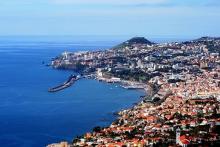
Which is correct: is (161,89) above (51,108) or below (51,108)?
above

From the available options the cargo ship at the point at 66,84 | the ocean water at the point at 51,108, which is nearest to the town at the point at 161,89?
the ocean water at the point at 51,108

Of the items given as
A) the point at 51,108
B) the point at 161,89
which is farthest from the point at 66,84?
the point at 51,108

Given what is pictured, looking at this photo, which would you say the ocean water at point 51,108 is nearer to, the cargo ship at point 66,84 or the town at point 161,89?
the cargo ship at point 66,84

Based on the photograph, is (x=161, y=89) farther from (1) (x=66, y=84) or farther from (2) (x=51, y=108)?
(1) (x=66, y=84)

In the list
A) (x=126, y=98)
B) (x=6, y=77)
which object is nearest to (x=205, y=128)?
(x=126, y=98)

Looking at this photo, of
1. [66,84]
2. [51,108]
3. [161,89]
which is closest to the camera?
[51,108]

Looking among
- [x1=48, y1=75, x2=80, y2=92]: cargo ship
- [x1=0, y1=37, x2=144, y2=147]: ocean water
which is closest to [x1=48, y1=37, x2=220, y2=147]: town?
[x1=0, y1=37, x2=144, y2=147]: ocean water

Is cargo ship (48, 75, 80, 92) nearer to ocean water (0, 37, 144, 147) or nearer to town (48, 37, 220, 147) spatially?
ocean water (0, 37, 144, 147)

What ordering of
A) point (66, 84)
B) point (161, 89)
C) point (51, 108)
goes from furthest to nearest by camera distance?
point (66, 84) → point (161, 89) → point (51, 108)

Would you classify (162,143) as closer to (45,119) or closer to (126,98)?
(45,119)
